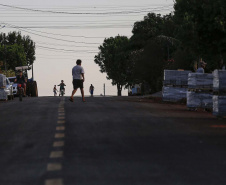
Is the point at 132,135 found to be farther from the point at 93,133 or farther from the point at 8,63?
the point at 8,63

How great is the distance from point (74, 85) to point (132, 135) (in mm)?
14774

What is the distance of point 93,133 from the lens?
1148cm

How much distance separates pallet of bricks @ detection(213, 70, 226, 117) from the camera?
16.8 m

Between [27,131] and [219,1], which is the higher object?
[219,1]

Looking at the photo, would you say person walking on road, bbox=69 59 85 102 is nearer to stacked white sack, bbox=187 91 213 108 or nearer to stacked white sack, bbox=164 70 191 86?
stacked white sack, bbox=187 91 213 108

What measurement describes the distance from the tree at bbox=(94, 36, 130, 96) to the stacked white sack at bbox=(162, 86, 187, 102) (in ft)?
213

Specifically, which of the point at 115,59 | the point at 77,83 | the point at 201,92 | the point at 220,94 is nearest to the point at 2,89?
the point at 77,83

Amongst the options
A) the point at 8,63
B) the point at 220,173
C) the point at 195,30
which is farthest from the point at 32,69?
the point at 220,173

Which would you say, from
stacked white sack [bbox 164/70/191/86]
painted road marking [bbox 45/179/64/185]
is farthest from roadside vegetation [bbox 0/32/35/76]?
painted road marking [bbox 45/179/64/185]

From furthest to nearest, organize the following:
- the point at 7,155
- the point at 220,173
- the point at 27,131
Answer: the point at 27,131 → the point at 7,155 → the point at 220,173

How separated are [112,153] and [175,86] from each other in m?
21.4

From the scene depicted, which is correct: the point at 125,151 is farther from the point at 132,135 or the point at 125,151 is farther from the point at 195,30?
the point at 195,30

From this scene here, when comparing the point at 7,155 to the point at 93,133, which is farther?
the point at 93,133

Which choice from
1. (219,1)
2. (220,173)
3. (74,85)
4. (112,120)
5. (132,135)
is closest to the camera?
(220,173)
